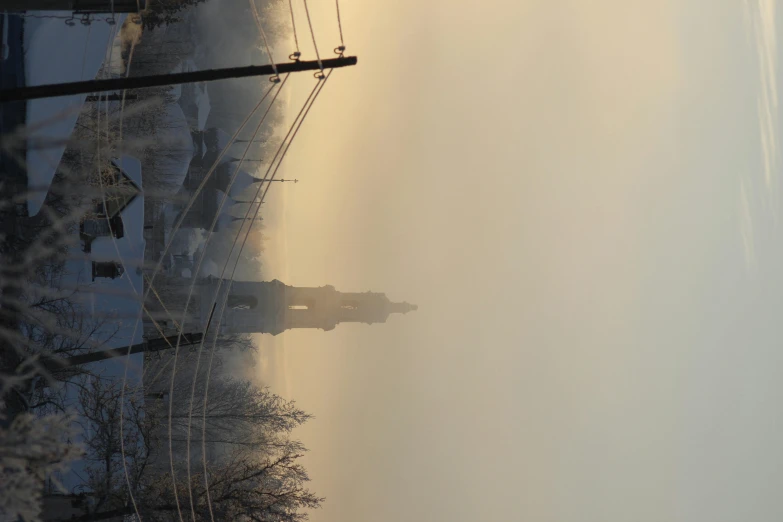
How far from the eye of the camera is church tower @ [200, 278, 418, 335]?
1455 inches

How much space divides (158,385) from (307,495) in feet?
45.0

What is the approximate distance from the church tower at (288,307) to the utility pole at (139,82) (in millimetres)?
27440

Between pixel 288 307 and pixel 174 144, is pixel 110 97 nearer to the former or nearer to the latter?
pixel 174 144

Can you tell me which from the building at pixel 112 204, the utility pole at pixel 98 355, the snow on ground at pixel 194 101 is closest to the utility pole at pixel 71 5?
the building at pixel 112 204

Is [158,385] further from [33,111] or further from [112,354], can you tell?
[33,111]

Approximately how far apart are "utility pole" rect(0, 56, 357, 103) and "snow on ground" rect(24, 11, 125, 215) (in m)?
8.24

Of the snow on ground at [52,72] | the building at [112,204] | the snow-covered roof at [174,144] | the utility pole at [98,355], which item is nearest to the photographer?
the snow on ground at [52,72]

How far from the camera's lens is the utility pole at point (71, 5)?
661 inches

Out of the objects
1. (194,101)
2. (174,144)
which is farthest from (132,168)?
(194,101)

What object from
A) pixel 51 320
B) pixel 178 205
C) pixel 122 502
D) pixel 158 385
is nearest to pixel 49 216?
pixel 51 320

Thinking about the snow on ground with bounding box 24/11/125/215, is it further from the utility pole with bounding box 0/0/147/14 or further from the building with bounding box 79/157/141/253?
the building with bounding box 79/157/141/253

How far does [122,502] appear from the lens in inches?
905

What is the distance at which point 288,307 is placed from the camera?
38312 mm

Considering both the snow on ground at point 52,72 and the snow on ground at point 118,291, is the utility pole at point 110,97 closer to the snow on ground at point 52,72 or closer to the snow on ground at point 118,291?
the snow on ground at point 118,291
